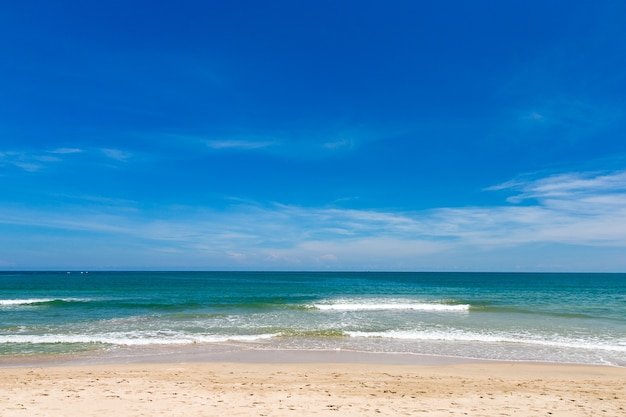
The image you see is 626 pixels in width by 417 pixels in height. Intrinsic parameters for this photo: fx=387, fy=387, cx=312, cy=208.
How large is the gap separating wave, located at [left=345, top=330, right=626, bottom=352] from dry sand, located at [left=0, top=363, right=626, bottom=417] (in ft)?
11.7

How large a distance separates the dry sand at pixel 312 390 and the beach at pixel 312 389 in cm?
2

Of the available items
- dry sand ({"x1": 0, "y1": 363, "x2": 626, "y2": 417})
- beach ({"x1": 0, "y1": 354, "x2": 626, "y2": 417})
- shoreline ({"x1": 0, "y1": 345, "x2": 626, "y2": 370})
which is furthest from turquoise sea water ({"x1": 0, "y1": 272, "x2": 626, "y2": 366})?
dry sand ({"x1": 0, "y1": 363, "x2": 626, "y2": 417})

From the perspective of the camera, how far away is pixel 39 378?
10.1 m

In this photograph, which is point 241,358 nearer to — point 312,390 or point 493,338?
point 312,390

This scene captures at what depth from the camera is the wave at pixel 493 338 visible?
49.6 feet

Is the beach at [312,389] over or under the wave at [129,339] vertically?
over

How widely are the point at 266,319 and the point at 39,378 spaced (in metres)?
12.9

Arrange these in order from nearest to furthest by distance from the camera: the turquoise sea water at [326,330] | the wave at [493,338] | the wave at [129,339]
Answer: the turquoise sea water at [326,330] < the wave at [493,338] < the wave at [129,339]

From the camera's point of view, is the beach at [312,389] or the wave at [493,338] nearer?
the beach at [312,389]

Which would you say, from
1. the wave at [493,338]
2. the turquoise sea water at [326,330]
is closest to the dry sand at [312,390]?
the turquoise sea water at [326,330]

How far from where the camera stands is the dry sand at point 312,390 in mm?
7641

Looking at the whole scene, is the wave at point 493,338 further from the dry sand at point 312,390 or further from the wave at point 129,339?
the wave at point 129,339

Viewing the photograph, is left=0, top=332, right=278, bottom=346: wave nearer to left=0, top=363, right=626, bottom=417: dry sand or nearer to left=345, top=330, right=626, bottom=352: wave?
left=0, top=363, right=626, bottom=417: dry sand

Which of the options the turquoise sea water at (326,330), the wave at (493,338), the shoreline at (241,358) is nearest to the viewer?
the shoreline at (241,358)
